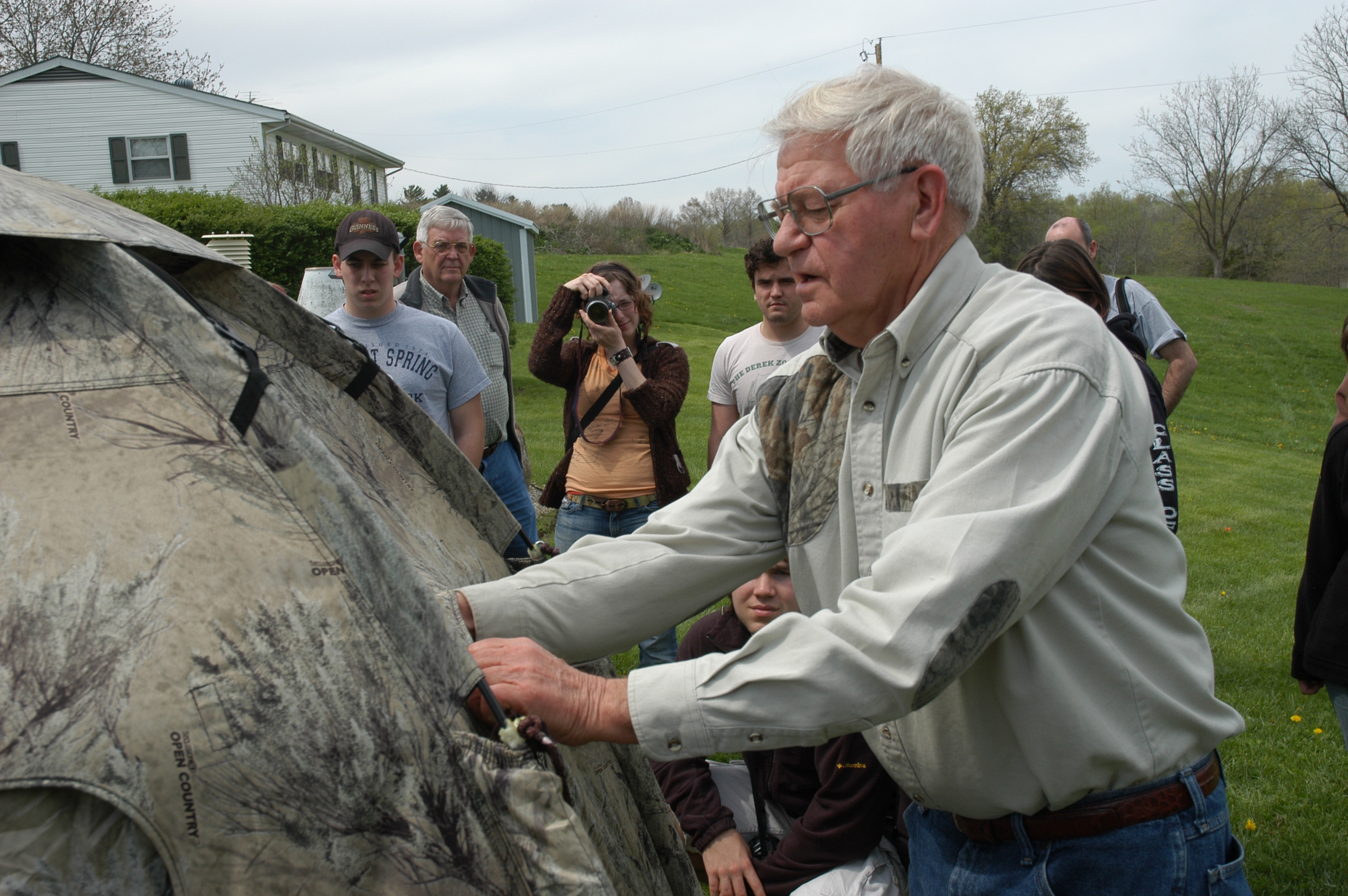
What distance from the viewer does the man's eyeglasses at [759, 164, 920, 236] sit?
5.76 feet

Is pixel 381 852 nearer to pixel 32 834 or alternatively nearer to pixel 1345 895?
pixel 32 834

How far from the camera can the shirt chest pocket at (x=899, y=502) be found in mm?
1668

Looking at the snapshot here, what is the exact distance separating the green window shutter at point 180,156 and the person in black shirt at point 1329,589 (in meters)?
28.3

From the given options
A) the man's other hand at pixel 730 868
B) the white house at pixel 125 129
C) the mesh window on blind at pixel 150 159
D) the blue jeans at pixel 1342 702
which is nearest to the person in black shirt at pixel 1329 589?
the blue jeans at pixel 1342 702

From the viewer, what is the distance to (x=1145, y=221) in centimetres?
5947

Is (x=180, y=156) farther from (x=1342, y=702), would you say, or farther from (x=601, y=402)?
(x=1342, y=702)

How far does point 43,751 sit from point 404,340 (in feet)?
10.4

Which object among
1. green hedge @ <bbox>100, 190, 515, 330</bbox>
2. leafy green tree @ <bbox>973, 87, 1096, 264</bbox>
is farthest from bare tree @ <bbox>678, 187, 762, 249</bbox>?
green hedge @ <bbox>100, 190, 515, 330</bbox>

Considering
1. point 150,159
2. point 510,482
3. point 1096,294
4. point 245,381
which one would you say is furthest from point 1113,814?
point 150,159

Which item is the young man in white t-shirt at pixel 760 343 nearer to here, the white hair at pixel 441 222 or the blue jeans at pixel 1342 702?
the white hair at pixel 441 222

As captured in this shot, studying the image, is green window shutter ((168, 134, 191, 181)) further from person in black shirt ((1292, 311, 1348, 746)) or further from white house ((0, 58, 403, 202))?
person in black shirt ((1292, 311, 1348, 746))

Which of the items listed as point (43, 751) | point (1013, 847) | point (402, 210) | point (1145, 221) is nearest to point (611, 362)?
point (1013, 847)

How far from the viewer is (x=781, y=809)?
3.19m

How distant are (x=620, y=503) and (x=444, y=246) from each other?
5.53ft
